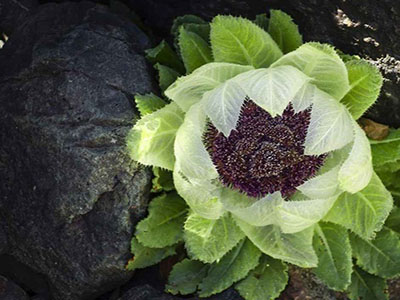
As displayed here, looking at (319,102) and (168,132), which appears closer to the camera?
(319,102)

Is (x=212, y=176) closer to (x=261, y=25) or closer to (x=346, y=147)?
(x=346, y=147)

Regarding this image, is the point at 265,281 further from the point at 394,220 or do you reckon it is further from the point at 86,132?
the point at 86,132

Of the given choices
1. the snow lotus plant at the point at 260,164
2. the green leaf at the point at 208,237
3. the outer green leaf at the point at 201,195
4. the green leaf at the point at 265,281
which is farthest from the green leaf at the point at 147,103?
the green leaf at the point at 265,281

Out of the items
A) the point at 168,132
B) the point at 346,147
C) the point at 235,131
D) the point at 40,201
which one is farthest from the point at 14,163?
the point at 346,147

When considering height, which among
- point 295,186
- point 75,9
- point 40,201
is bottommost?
point 40,201

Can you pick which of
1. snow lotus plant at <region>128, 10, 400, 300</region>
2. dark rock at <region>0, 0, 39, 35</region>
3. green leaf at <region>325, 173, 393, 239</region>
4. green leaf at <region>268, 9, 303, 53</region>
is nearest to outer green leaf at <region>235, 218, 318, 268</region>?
snow lotus plant at <region>128, 10, 400, 300</region>

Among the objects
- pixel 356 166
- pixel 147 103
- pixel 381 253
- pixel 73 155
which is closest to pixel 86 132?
pixel 73 155
